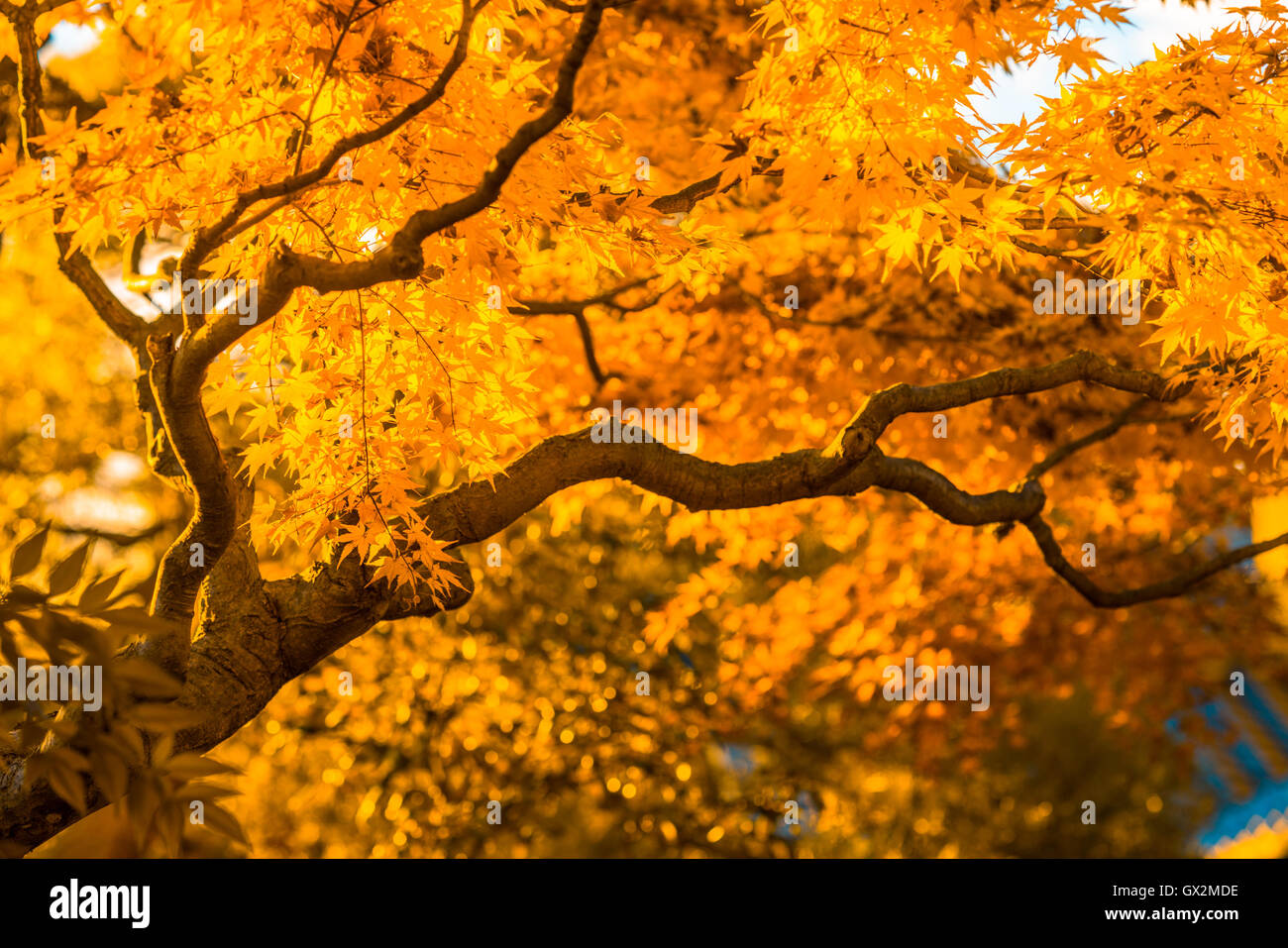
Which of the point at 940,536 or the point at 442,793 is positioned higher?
the point at 940,536

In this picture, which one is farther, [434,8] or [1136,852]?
[1136,852]

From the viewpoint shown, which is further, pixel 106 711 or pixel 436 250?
pixel 436 250

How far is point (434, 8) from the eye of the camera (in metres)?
2.92

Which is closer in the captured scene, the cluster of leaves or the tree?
the cluster of leaves

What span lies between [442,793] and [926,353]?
5455 millimetres

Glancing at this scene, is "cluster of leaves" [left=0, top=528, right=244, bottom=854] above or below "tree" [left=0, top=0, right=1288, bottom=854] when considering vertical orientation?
below

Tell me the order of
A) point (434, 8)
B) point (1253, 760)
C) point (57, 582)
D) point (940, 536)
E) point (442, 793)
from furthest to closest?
point (1253, 760) → point (442, 793) → point (940, 536) → point (434, 8) → point (57, 582)

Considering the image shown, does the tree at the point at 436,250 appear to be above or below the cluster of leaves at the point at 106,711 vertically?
above

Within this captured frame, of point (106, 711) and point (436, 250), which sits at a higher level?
point (436, 250)

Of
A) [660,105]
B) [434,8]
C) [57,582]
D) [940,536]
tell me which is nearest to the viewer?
[57,582]

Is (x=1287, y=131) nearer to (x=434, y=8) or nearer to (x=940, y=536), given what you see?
(x=434, y=8)

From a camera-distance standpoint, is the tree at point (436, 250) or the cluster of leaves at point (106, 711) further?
the tree at point (436, 250)

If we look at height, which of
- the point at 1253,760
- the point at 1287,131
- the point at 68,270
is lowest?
the point at 1253,760
